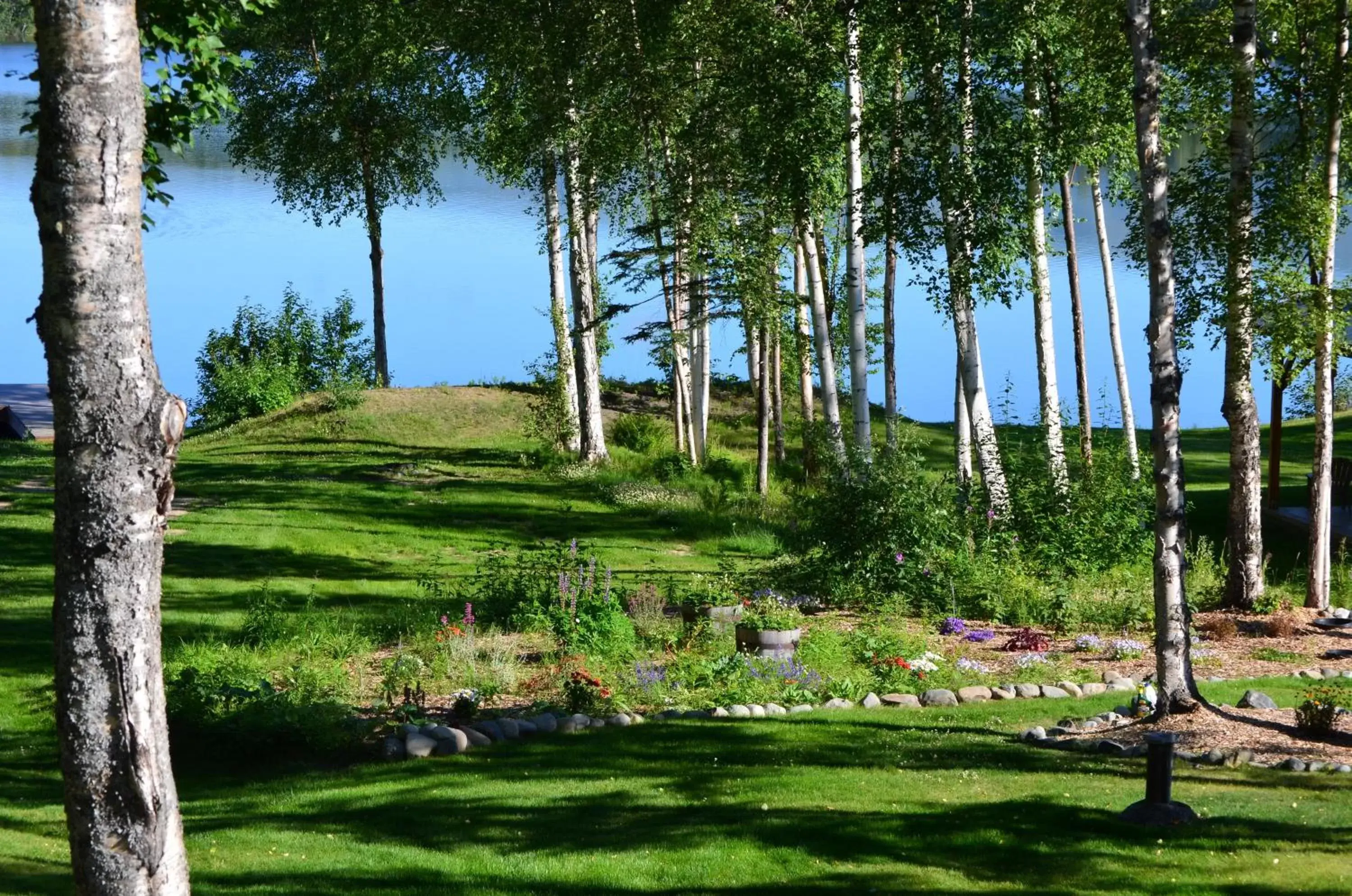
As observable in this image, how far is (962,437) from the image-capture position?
17094 mm

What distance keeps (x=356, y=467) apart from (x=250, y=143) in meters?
10.4

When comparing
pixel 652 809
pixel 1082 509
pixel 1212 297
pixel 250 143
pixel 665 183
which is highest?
pixel 250 143

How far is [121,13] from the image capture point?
4.29 metres

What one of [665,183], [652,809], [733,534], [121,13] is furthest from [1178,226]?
[121,13]

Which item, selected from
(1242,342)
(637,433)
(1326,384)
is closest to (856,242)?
(1242,342)

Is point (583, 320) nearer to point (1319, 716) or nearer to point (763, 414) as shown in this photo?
point (763, 414)

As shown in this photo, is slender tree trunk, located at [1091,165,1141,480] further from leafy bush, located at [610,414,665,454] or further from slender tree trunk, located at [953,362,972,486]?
leafy bush, located at [610,414,665,454]

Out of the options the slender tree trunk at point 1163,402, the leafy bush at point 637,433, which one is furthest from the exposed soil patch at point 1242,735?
the leafy bush at point 637,433

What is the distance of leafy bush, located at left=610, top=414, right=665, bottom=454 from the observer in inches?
971

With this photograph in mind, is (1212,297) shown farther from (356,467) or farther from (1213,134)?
(356,467)

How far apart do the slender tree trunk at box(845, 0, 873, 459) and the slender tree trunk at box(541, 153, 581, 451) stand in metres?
6.55

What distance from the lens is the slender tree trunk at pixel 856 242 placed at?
50.0ft

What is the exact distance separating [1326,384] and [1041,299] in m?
3.74

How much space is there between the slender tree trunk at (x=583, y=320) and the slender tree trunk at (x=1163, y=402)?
39.0 ft
